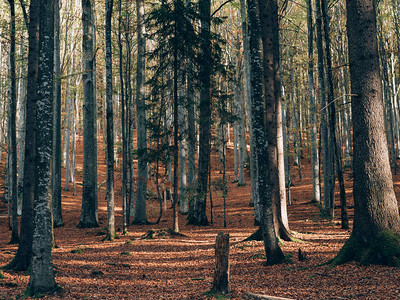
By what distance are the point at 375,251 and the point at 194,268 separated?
4318 mm

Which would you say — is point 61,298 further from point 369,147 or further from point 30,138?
point 369,147

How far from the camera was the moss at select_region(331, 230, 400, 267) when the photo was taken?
5879mm

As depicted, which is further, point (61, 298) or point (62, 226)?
point (62, 226)

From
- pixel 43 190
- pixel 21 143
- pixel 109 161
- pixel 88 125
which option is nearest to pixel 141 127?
pixel 88 125

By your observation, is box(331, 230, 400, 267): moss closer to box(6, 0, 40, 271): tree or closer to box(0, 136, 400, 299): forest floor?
box(0, 136, 400, 299): forest floor

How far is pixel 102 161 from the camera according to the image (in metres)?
42.8

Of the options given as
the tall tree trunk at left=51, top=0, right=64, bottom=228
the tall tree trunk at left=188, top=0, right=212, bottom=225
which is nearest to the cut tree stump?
the tall tree trunk at left=188, top=0, right=212, bottom=225

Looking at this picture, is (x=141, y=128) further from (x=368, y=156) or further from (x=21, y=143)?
(x=368, y=156)

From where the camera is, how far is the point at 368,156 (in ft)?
20.6

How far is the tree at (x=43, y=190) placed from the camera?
234 inches

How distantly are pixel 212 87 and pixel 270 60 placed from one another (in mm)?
6762

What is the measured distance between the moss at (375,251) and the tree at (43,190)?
533 cm

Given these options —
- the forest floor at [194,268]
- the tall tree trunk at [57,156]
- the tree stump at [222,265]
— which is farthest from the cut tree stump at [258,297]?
the tall tree trunk at [57,156]

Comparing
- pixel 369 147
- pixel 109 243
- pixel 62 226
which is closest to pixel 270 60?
pixel 369 147
